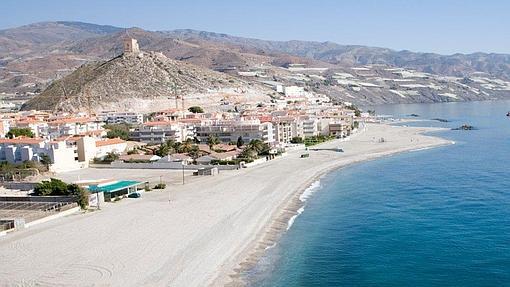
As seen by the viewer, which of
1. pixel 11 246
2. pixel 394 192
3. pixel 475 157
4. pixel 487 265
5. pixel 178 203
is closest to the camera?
pixel 487 265

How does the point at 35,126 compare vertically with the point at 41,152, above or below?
above

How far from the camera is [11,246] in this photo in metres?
23.0

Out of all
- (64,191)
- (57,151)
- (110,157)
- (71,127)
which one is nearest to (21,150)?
(57,151)

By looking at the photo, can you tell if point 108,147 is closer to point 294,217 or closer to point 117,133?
point 117,133

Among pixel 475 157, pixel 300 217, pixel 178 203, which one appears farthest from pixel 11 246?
pixel 475 157

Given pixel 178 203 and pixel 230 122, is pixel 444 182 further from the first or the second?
pixel 230 122

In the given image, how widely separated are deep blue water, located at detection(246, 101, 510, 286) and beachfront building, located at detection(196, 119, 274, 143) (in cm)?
1606

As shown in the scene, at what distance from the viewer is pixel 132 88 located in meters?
100

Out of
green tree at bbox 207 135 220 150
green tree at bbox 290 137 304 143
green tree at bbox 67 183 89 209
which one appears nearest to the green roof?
green tree at bbox 67 183 89 209

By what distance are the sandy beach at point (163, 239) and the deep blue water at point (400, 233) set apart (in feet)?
4.83

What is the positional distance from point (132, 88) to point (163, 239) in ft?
261

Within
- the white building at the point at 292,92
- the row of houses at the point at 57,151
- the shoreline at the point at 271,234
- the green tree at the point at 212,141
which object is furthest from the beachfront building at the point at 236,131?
the white building at the point at 292,92

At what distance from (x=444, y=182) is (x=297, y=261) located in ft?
65.5

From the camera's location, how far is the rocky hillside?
95750 mm
